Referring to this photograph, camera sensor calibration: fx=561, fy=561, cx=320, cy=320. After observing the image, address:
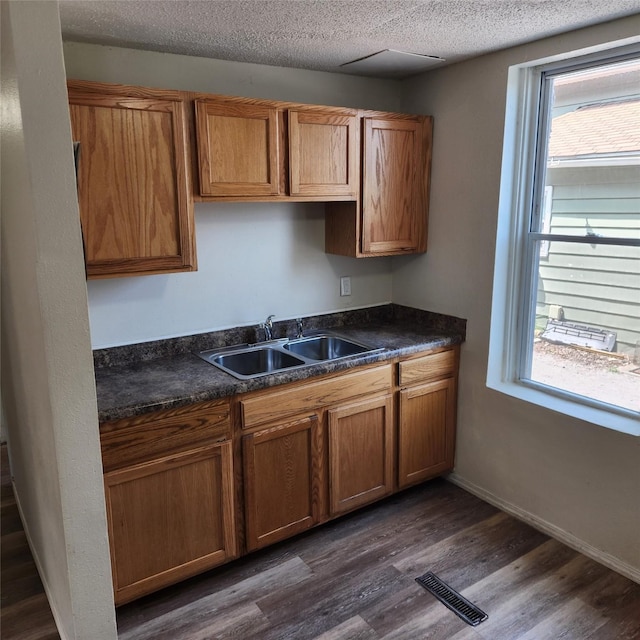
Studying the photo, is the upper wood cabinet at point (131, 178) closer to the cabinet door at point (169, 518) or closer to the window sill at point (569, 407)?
the cabinet door at point (169, 518)

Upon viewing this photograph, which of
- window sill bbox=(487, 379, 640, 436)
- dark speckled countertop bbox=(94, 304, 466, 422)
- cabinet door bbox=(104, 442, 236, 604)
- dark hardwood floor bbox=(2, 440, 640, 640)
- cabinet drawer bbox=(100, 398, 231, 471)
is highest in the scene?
dark speckled countertop bbox=(94, 304, 466, 422)

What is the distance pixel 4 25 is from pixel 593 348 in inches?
101

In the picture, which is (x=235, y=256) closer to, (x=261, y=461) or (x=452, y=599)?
(x=261, y=461)

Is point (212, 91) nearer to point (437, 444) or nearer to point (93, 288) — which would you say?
point (93, 288)

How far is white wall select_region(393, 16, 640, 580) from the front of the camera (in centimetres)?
Result: 246

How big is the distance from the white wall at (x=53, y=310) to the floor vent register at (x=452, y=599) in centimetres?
128

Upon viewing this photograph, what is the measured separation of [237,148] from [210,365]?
98 centimetres

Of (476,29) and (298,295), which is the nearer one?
(476,29)

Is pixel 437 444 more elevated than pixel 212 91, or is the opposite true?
pixel 212 91

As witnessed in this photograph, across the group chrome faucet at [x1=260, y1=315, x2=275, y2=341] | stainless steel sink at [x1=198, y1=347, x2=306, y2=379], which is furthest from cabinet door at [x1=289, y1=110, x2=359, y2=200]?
stainless steel sink at [x1=198, y1=347, x2=306, y2=379]

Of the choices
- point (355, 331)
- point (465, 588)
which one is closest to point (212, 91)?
point (355, 331)

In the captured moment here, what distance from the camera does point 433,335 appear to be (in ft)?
10.1

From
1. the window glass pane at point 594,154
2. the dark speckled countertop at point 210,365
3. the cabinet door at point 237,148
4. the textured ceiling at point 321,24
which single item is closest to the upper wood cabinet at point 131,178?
the cabinet door at point 237,148

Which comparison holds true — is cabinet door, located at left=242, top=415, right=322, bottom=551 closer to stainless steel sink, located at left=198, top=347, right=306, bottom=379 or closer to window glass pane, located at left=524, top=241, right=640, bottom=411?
stainless steel sink, located at left=198, top=347, right=306, bottom=379
